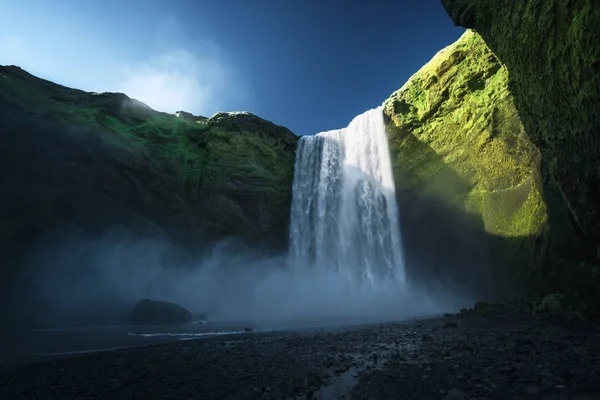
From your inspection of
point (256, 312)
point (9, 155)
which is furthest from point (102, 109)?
point (256, 312)

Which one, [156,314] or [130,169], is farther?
[130,169]

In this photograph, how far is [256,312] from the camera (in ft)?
89.6

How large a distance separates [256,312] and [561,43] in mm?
24264

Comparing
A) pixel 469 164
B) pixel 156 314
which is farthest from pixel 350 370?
pixel 469 164

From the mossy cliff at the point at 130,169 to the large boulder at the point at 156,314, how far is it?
865 cm

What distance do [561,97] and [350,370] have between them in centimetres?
1049

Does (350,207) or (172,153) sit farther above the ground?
(172,153)

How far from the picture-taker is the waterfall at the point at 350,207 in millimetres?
30641

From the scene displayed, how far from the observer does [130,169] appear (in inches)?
1093

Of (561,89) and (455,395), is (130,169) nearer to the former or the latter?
(561,89)

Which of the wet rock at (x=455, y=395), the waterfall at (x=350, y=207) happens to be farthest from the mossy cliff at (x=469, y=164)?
the wet rock at (x=455, y=395)

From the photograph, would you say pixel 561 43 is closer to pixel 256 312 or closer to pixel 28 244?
pixel 256 312

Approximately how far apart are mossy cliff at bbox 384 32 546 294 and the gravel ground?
467 inches

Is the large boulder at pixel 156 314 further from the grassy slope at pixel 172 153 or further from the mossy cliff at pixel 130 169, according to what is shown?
the grassy slope at pixel 172 153
